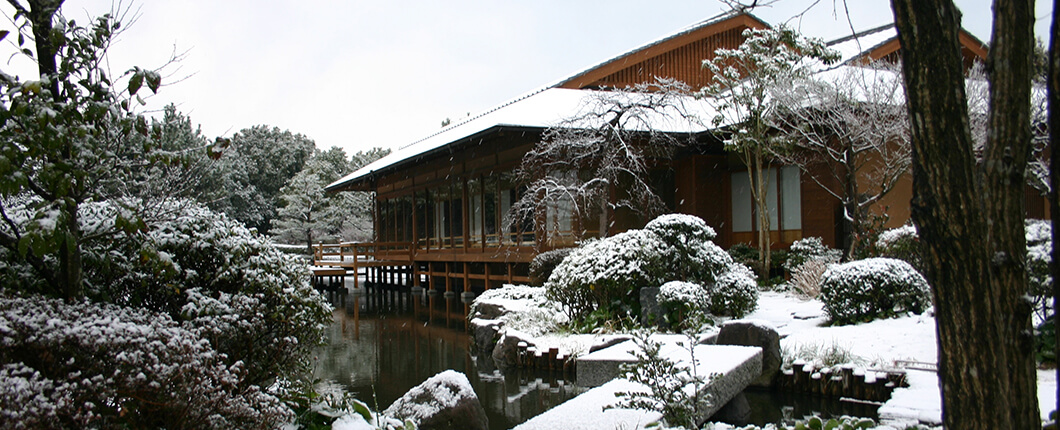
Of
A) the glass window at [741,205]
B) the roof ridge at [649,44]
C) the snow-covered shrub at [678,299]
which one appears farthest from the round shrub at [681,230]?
the roof ridge at [649,44]

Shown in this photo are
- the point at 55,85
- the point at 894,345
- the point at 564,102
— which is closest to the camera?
the point at 55,85

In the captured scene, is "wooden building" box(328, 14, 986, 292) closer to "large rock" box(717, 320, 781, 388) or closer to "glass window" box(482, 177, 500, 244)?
"glass window" box(482, 177, 500, 244)

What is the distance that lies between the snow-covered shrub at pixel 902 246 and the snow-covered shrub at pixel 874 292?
4.55ft

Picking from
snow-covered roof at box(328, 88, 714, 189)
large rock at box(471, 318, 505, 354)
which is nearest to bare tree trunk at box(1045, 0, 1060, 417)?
large rock at box(471, 318, 505, 354)

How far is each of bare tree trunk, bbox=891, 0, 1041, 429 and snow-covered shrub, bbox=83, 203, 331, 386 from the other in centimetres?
346

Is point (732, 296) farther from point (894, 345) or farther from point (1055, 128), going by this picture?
point (1055, 128)

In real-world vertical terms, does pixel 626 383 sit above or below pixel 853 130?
below

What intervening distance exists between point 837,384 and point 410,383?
4.45 m

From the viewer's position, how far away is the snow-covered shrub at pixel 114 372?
9.84 ft

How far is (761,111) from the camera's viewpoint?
13695 millimetres

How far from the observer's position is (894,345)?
7.08 m

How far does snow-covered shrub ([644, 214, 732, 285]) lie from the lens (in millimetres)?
9477

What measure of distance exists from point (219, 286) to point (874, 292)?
7107mm

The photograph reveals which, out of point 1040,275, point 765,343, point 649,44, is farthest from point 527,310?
point 649,44
